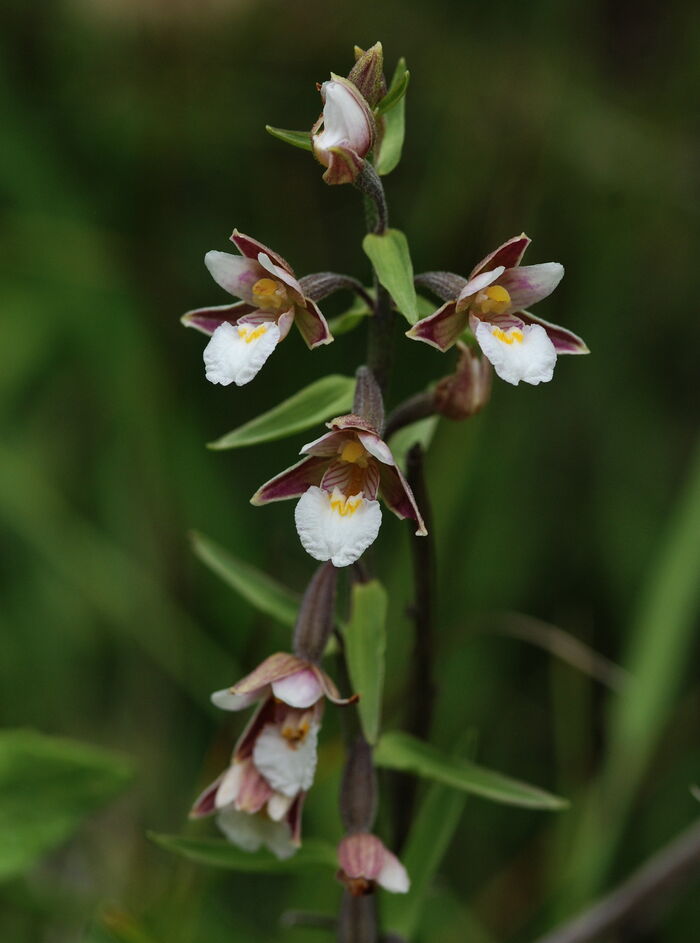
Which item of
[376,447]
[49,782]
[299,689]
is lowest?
[49,782]

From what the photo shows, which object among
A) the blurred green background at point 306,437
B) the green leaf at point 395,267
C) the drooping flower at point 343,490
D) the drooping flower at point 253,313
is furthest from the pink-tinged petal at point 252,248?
the blurred green background at point 306,437

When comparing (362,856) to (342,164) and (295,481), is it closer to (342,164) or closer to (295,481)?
(295,481)

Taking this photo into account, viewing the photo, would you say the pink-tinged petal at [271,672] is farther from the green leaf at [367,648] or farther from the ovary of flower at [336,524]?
the ovary of flower at [336,524]

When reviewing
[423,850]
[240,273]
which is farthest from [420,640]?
[240,273]

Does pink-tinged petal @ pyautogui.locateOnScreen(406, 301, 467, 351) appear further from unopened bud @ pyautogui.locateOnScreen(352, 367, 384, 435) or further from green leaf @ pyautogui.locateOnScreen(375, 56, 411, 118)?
green leaf @ pyautogui.locateOnScreen(375, 56, 411, 118)

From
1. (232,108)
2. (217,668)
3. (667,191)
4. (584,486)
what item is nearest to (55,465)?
(217,668)

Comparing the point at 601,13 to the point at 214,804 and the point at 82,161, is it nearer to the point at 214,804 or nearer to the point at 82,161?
the point at 82,161
